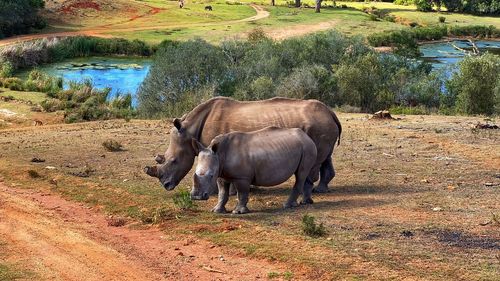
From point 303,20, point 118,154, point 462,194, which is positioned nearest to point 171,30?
point 303,20

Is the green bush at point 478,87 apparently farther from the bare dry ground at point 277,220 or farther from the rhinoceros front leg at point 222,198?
the rhinoceros front leg at point 222,198

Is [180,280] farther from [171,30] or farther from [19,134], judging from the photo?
[171,30]

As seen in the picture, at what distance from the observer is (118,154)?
846 inches

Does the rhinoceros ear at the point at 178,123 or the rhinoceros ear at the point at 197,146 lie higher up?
the rhinoceros ear at the point at 178,123

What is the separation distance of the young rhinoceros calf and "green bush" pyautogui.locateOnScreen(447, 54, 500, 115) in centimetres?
2609

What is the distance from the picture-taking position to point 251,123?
1614 centimetres

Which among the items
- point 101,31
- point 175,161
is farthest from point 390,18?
point 175,161

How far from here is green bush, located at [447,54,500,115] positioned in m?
38.5

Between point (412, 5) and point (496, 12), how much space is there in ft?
44.3

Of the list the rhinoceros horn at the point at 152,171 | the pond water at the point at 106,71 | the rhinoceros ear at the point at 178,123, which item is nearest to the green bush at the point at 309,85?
the pond water at the point at 106,71

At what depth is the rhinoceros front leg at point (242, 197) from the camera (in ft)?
46.5

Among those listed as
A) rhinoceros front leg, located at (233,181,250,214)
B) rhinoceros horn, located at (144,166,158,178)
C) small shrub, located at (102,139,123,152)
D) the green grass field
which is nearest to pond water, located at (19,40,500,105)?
the green grass field

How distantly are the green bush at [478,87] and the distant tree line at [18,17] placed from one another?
52231 mm

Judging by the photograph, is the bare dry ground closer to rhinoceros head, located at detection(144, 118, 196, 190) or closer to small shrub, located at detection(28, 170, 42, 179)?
small shrub, located at detection(28, 170, 42, 179)
